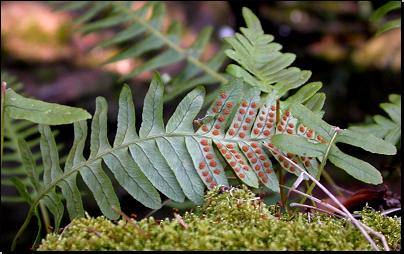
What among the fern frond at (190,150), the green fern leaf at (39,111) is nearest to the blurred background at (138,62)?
the fern frond at (190,150)

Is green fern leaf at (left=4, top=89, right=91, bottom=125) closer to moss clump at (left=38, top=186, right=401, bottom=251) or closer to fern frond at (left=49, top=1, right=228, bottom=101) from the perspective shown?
moss clump at (left=38, top=186, right=401, bottom=251)

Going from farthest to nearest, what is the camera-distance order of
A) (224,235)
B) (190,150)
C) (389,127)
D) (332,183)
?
1. (332,183)
2. (389,127)
3. (190,150)
4. (224,235)

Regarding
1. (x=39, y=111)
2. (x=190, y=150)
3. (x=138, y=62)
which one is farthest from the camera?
(x=138, y=62)

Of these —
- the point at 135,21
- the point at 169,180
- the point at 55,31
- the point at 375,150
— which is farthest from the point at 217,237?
the point at 55,31

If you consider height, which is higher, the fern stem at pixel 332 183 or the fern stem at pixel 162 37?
the fern stem at pixel 162 37

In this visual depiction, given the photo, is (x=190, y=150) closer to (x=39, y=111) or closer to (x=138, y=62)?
(x=39, y=111)

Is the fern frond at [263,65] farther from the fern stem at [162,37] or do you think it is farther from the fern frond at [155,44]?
the fern stem at [162,37]

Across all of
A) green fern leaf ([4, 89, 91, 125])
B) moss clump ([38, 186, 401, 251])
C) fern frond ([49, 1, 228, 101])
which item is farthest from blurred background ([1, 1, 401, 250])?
moss clump ([38, 186, 401, 251])

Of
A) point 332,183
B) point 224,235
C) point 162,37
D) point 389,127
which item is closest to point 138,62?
point 162,37

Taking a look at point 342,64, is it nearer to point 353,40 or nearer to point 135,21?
point 353,40
